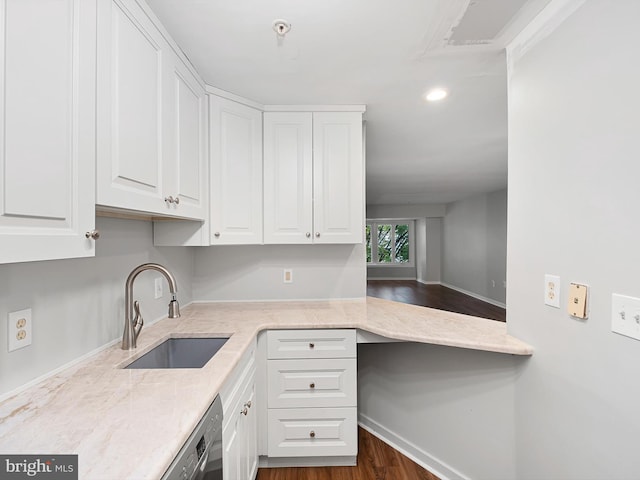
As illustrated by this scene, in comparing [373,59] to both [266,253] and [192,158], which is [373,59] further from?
[266,253]

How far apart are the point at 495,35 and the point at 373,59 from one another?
57 cm

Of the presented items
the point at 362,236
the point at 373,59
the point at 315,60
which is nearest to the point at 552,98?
the point at 373,59

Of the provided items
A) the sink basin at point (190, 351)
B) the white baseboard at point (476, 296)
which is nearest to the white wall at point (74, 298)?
the sink basin at point (190, 351)

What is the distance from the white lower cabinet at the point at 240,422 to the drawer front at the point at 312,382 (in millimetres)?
150

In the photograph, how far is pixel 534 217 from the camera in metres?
1.29

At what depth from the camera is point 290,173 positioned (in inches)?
81.0

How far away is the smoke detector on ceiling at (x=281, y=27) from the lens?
1.26m

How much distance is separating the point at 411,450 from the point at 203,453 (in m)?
1.60

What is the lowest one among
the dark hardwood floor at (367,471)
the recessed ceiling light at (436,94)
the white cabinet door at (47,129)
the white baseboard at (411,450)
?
the dark hardwood floor at (367,471)

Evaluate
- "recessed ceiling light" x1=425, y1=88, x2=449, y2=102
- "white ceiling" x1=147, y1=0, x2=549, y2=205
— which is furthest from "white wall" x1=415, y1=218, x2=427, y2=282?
"recessed ceiling light" x1=425, y1=88, x2=449, y2=102

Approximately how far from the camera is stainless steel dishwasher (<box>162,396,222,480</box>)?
727 millimetres

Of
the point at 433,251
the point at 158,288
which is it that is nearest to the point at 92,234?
the point at 158,288

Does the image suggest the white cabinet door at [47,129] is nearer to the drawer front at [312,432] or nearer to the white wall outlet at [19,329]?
the white wall outlet at [19,329]

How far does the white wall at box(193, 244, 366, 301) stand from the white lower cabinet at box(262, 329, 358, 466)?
0.60 meters
